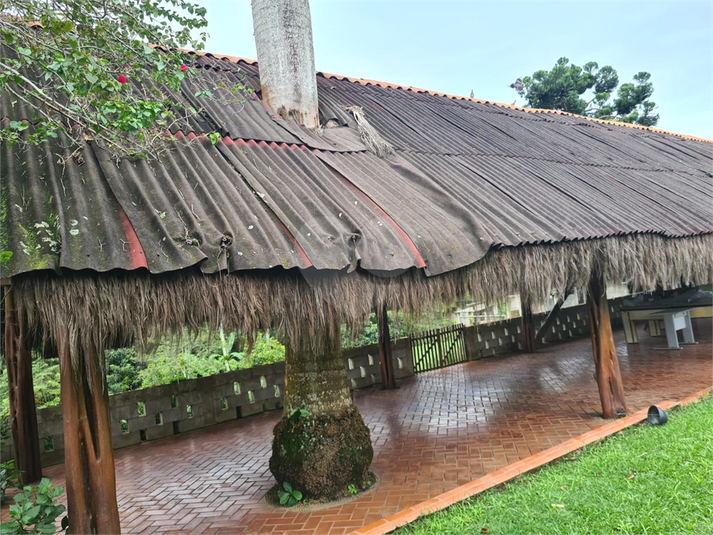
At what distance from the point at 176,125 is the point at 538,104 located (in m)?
21.8

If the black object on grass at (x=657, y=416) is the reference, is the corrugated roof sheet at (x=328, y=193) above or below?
above

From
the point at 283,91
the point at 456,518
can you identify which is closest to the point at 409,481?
the point at 456,518

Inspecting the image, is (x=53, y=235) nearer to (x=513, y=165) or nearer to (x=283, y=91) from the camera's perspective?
(x=283, y=91)

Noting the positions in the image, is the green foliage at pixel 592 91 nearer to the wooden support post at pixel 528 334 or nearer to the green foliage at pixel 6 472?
the wooden support post at pixel 528 334

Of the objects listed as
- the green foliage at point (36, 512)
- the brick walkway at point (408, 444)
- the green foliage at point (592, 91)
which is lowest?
the brick walkway at point (408, 444)

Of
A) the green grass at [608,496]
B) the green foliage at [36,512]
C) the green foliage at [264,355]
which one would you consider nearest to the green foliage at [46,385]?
the green foliage at [264,355]

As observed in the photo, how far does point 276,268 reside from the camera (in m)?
3.33

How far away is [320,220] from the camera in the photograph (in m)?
3.94

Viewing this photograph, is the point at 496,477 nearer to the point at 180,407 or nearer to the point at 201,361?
the point at 180,407

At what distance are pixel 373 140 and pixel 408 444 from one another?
379cm

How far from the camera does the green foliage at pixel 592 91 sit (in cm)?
2170

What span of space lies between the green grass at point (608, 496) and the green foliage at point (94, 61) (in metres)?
3.60

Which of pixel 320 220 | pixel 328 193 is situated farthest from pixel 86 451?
pixel 328 193

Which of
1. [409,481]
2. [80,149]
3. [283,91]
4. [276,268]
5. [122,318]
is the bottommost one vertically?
[409,481]
